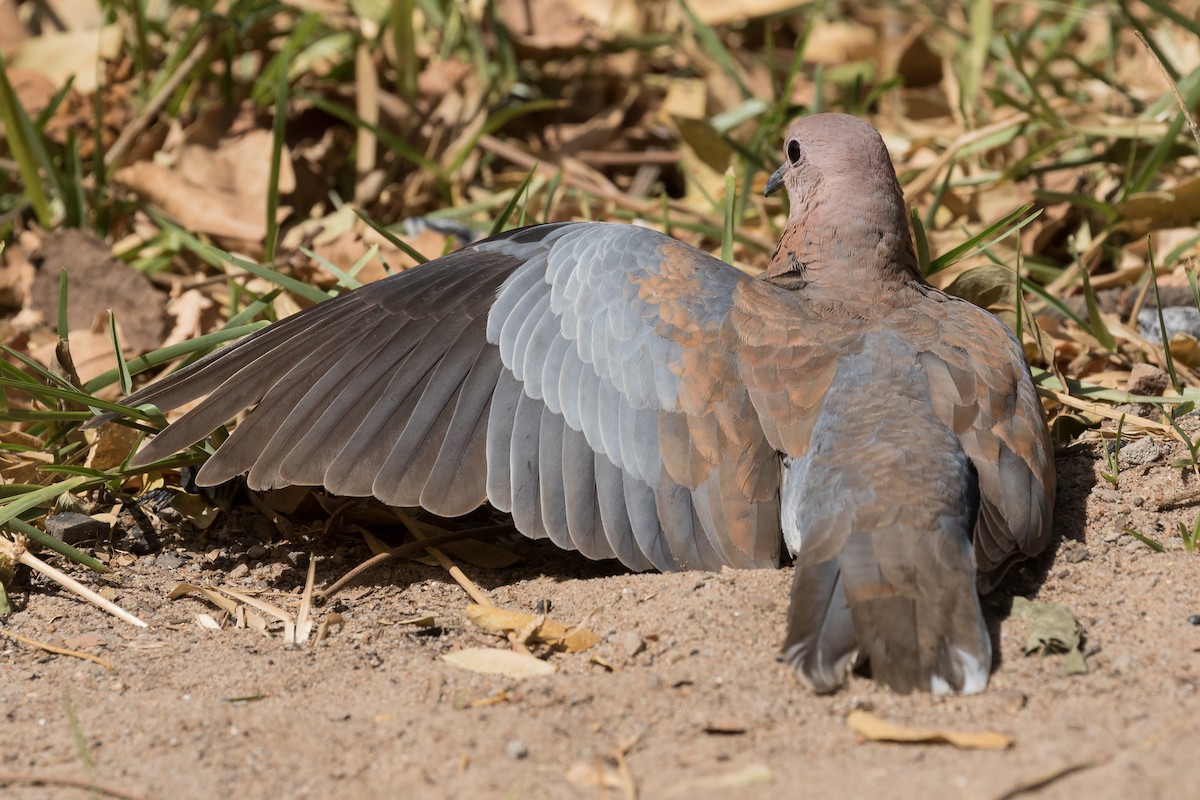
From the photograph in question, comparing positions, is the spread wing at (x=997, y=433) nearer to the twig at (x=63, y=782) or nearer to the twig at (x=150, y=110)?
the twig at (x=63, y=782)

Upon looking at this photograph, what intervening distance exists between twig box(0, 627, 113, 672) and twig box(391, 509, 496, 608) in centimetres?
85

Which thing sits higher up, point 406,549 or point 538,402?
point 538,402

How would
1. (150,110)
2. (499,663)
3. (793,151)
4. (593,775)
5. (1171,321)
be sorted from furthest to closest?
(150,110) < (1171,321) < (793,151) < (499,663) < (593,775)

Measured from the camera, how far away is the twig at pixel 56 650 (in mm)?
2857

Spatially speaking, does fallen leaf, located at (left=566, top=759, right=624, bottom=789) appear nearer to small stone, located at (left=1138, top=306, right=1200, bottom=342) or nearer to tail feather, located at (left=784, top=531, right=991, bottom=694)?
tail feather, located at (left=784, top=531, right=991, bottom=694)

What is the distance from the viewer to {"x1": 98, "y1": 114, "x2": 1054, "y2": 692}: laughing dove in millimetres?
2807

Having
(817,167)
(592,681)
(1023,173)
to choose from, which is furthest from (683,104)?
(592,681)

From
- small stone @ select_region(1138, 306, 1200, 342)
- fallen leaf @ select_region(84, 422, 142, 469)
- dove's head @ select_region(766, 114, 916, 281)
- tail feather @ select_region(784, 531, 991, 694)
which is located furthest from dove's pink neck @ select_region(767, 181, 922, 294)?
fallen leaf @ select_region(84, 422, 142, 469)

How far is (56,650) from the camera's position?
2910 mm

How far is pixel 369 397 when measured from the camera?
3.25 m

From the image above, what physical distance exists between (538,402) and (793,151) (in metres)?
1.26

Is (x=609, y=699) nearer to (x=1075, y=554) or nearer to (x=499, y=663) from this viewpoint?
(x=499, y=663)

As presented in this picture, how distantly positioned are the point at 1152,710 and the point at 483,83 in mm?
4044

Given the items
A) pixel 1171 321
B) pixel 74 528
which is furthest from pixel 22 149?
pixel 1171 321
